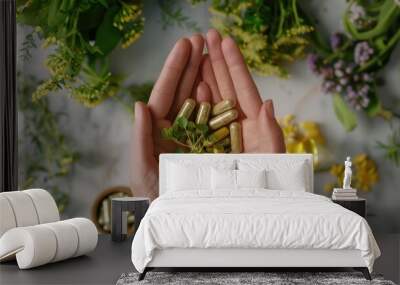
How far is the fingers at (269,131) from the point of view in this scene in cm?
750

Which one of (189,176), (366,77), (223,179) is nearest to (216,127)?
(189,176)

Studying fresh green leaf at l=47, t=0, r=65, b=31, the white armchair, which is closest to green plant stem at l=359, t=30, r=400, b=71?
fresh green leaf at l=47, t=0, r=65, b=31

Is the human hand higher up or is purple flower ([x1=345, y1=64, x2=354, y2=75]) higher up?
purple flower ([x1=345, y1=64, x2=354, y2=75])

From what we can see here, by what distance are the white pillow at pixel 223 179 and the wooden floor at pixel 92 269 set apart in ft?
3.38

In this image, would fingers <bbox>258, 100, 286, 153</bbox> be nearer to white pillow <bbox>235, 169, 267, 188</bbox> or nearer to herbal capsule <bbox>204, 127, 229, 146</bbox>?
herbal capsule <bbox>204, 127, 229, 146</bbox>

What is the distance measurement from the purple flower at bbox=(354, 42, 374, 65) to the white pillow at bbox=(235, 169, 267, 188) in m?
2.00

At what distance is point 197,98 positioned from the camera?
7.79m

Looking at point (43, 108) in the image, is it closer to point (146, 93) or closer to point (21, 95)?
point (21, 95)

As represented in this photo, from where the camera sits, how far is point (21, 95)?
26.4 ft

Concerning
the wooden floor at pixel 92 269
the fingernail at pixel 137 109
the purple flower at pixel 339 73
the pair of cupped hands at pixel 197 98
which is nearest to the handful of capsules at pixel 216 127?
the pair of cupped hands at pixel 197 98

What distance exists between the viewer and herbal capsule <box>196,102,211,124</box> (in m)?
7.66

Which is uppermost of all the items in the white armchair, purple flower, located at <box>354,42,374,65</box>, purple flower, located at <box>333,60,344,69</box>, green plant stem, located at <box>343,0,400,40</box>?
green plant stem, located at <box>343,0,400,40</box>

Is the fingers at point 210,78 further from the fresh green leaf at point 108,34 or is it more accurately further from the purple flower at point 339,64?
the purple flower at point 339,64

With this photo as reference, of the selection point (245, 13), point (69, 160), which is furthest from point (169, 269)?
point (245, 13)
